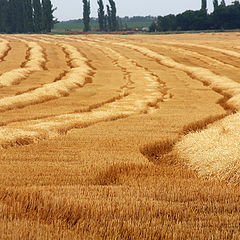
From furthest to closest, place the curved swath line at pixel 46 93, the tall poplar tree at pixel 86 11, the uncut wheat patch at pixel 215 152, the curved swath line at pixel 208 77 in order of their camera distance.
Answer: the tall poplar tree at pixel 86 11, the curved swath line at pixel 208 77, the curved swath line at pixel 46 93, the uncut wheat patch at pixel 215 152

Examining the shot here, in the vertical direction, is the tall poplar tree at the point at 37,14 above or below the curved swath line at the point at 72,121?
above

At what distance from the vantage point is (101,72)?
32.0 m

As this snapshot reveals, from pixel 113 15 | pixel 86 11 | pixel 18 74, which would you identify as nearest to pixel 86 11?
pixel 86 11

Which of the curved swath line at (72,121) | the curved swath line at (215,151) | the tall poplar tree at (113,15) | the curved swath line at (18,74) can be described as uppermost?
the tall poplar tree at (113,15)

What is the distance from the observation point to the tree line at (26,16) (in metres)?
98.5

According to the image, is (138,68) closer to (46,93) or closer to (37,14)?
(46,93)

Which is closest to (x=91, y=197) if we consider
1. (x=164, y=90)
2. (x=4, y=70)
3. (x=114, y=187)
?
(x=114, y=187)

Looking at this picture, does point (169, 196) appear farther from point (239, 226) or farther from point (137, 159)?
point (137, 159)

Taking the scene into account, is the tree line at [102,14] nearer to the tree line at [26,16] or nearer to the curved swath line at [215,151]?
the tree line at [26,16]

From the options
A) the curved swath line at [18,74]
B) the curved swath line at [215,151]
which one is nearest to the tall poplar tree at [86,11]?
the curved swath line at [18,74]

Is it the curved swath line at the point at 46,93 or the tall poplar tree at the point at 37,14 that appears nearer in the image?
the curved swath line at the point at 46,93

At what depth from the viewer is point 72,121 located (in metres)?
12.1

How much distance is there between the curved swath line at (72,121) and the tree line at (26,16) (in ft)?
265

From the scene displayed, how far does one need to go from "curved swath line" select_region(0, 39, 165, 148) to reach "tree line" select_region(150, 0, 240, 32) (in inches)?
2968
